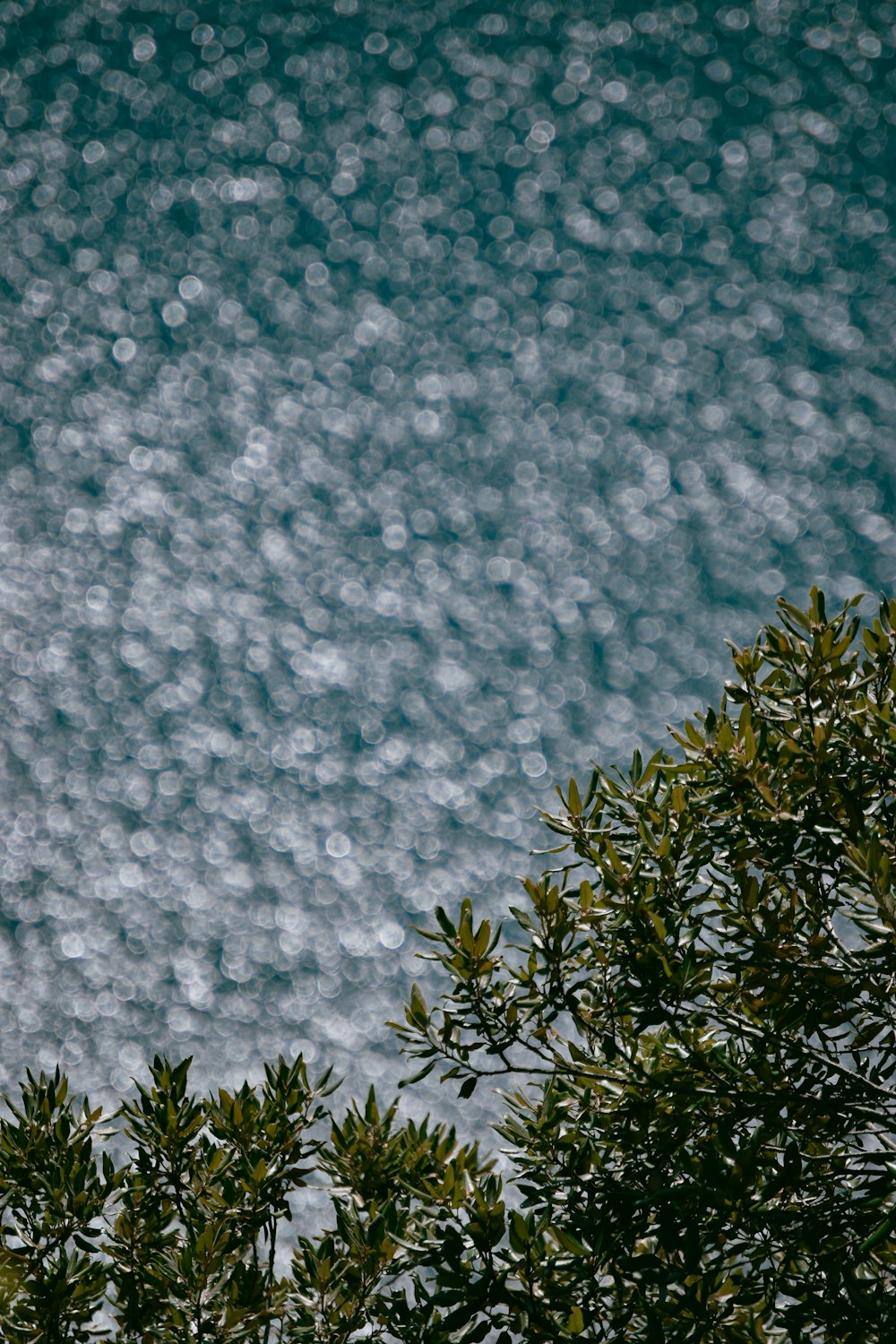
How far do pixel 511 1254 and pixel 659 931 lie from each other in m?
0.67

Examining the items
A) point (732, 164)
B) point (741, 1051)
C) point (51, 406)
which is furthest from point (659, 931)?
point (732, 164)

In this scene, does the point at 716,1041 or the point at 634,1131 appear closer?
the point at 634,1131

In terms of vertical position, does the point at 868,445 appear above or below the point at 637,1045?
above

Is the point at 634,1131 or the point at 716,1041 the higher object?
the point at 716,1041

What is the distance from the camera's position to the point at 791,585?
1028 centimetres

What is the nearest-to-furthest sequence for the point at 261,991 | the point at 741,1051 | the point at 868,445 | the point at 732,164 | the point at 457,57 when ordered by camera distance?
the point at 741,1051
the point at 261,991
the point at 868,445
the point at 732,164
the point at 457,57

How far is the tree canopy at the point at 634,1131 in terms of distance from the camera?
6.36ft

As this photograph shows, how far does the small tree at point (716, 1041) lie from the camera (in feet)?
6.28

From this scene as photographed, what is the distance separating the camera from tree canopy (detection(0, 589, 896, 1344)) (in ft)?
6.36

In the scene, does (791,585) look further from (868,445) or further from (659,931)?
(659,931)

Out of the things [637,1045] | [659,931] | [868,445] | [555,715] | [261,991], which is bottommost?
[637,1045]

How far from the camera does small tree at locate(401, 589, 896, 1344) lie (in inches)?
75.4

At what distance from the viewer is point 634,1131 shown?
2.04 metres

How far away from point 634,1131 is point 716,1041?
1.15ft
